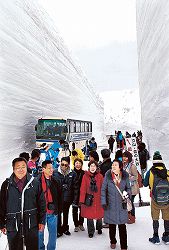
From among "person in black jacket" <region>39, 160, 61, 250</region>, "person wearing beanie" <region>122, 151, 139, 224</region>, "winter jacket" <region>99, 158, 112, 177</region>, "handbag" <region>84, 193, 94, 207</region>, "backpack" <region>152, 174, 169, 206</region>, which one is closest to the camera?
"person in black jacket" <region>39, 160, 61, 250</region>

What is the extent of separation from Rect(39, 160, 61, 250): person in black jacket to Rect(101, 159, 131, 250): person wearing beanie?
49 cm

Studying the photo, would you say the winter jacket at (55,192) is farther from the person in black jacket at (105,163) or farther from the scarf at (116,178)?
the person in black jacket at (105,163)

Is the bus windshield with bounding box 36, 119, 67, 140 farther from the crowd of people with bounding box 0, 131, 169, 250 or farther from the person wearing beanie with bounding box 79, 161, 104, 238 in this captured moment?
the person wearing beanie with bounding box 79, 161, 104, 238

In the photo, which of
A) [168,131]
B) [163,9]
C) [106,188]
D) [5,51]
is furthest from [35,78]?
[106,188]

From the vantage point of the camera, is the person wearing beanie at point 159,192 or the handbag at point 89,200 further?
the handbag at point 89,200

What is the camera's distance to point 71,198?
353 cm

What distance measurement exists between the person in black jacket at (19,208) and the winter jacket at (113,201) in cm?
91

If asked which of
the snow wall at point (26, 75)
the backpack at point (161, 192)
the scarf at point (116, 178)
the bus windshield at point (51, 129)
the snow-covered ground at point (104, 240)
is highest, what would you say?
the snow wall at point (26, 75)

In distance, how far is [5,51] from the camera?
8789mm

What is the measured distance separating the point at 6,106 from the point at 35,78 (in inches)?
172

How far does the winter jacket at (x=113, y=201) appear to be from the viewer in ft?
9.64

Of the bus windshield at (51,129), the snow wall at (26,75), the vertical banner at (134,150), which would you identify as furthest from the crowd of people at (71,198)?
the bus windshield at (51,129)

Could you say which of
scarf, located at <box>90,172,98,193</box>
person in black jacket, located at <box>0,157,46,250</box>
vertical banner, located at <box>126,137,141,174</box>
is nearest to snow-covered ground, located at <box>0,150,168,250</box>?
scarf, located at <box>90,172,98,193</box>

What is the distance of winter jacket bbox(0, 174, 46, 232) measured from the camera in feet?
7.28
